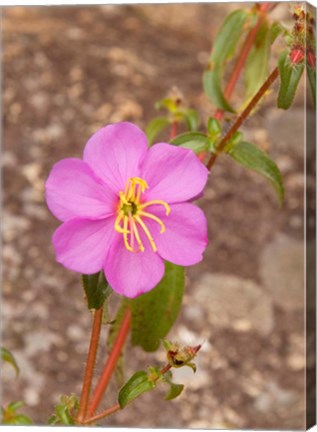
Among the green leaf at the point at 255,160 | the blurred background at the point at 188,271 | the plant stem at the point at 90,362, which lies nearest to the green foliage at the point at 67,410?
the plant stem at the point at 90,362

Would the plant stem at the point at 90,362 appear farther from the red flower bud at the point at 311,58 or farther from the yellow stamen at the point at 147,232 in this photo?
the red flower bud at the point at 311,58

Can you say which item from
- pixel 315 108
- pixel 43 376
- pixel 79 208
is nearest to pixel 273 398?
pixel 43 376

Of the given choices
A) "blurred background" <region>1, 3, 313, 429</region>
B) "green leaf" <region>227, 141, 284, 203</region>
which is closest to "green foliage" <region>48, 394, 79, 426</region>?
"green leaf" <region>227, 141, 284, 203</region>

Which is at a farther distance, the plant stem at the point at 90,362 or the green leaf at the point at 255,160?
the green leaf at the point at 255,160

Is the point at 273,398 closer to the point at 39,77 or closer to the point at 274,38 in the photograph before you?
the point at 39,77

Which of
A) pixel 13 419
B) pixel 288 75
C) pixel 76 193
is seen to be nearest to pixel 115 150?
pixel 76 193

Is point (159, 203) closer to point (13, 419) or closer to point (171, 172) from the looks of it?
point (171, 172)
